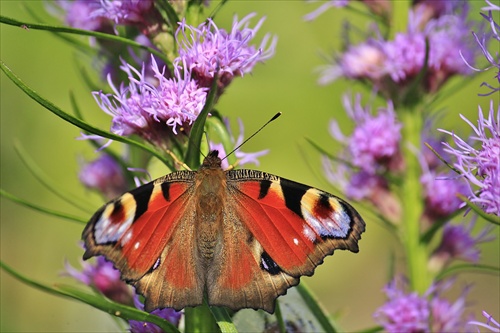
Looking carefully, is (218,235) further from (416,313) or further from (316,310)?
(416,313)

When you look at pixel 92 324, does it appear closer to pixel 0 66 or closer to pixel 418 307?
pixel 418 307

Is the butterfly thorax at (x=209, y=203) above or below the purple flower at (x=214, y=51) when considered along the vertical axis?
below

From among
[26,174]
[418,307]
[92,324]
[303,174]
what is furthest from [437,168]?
[303,174]

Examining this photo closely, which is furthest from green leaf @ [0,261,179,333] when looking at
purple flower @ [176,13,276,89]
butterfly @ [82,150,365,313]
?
purple flower @ [176,13,276,89]

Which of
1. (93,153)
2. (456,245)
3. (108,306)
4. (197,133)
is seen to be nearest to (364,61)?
(456,245)

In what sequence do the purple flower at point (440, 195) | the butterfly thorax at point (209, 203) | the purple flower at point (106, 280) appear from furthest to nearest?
the purple flower at point (440, 195) < the purple flower at point (106, 280) < the butterfly thorax at point (209, 203)

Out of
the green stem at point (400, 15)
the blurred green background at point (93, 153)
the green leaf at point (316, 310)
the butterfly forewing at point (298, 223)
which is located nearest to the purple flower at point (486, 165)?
the butterfly forewing at point (298, 223)

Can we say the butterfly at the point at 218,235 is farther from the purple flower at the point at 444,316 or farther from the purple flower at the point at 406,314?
the purple flower at the point at 444,316
